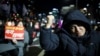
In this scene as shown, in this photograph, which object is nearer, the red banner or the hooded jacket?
the hooded jacket

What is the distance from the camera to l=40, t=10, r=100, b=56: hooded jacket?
2.35 metres

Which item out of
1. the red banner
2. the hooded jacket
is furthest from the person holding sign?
the hooded jacket

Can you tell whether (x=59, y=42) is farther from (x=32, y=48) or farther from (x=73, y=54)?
(x=32, y=48)

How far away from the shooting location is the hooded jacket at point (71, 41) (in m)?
2.35

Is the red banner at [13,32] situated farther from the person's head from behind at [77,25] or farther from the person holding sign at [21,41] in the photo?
the person's head from behind at [77,25]

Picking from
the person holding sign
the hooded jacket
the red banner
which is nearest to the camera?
the hooded jacket

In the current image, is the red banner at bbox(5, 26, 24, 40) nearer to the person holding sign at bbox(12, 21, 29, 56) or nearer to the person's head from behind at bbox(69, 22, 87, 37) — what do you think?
the person holding sign at bbox(12, 21, 29, 56)

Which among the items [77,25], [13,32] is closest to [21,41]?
[13,32]

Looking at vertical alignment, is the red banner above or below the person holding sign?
above

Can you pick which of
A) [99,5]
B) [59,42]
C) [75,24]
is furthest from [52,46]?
[99,5]

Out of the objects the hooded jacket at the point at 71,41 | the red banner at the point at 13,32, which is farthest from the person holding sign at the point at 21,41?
the hooded jacket at the point at 71,41

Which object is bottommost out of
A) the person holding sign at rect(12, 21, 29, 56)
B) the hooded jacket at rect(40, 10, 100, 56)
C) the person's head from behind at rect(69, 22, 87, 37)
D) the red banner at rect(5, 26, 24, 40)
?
the person holding sign at rect(12, 21, 29, 56)

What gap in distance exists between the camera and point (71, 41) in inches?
94.1

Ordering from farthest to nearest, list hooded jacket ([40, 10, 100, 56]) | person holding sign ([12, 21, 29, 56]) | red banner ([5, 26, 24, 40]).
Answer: person holding sign ([12, 21, 29, 56])
red banner ([5, 26, 24, 40])
hooded jacket ([40, 10, 100, 56])
